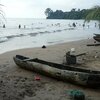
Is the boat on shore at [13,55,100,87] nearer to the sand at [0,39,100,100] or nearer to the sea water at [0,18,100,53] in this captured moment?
the sand at [0,39,100,100]

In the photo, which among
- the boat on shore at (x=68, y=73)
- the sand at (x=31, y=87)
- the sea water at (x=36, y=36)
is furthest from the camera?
the sea water at (x=36, y=36)

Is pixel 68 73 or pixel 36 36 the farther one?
pixel 36 36

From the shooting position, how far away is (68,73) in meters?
9.11

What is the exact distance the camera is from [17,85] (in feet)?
30.8

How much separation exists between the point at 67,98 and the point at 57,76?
1.75 metres

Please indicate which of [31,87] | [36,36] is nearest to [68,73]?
[31,87]

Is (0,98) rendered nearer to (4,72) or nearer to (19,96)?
(19,96)

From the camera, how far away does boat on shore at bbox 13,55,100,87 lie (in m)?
8.45

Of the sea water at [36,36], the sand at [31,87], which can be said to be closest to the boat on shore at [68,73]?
the sand at [31,87]

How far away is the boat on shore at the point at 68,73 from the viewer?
845 centimetres

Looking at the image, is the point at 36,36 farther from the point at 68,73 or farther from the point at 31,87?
the point at 68,73

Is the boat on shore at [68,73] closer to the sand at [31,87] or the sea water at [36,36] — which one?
the sand at [31,87]

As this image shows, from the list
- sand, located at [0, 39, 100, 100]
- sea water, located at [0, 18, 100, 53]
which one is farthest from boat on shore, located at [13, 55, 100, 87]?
sea water, located at [0, 18, 100, 53]

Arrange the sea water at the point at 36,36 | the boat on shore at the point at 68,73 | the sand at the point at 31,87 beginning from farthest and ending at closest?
1. the sea water at the point at 36,36
2. the boat on shore at the point at 68,73
3. the sand at the point at 31,87
